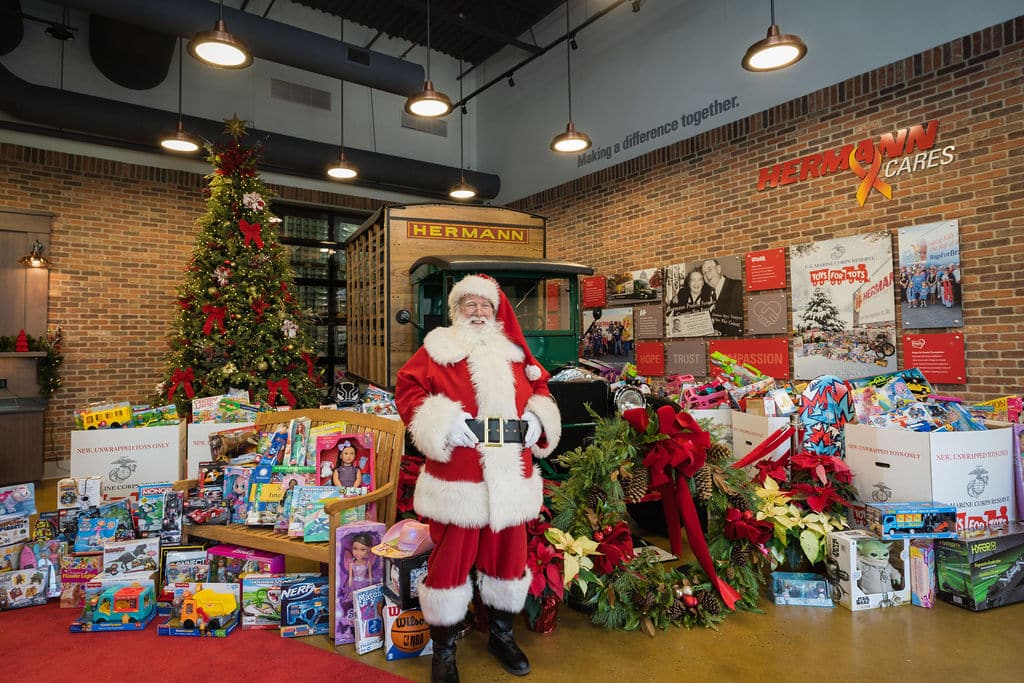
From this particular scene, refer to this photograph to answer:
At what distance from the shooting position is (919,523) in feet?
9.75

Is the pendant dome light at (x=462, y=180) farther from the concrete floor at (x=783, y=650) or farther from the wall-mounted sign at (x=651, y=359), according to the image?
the concrete floor at (x=783, y=650)

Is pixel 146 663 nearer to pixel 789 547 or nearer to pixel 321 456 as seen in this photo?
pixel 321 456

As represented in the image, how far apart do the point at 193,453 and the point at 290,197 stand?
20.2 ft

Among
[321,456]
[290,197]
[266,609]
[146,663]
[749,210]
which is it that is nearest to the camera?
[146,663]

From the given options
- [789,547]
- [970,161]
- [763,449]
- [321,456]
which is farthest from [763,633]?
[970,161]

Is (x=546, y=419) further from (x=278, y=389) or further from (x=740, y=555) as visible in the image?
(x=278, y=389)

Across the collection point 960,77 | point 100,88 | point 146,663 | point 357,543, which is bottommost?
point 146,663

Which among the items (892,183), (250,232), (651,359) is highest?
(892,183)

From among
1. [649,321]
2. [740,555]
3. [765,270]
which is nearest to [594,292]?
[649,321]

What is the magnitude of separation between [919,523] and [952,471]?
36 centimetres

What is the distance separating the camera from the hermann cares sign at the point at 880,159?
16.4 feet

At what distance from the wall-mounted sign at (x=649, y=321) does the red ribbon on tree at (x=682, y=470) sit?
4452 millimetres

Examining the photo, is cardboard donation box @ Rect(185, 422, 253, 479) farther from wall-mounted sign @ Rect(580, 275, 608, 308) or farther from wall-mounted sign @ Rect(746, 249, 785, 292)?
wall-mounted sign @ Rect(580, 275, 608, 308)

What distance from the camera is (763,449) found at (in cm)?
349
